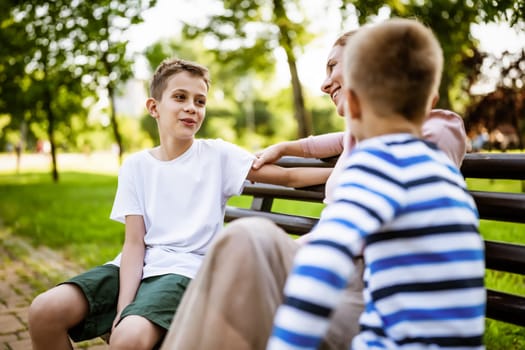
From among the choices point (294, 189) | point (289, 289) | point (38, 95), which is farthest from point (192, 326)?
point (38, 95)

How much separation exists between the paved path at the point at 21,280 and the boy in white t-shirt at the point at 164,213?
132 cm

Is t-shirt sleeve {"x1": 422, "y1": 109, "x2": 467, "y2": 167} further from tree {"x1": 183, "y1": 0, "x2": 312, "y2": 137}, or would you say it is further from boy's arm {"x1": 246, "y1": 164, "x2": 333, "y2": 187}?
tree {"x1": 183, "y1": 0, "x2": 312, "y2": 137}

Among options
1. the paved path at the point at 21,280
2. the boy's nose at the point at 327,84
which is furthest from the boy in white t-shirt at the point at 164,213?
the paved path at the point at 21,280

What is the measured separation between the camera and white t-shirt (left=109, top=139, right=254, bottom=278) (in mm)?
2465

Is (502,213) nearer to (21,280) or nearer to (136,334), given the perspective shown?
(136,334)

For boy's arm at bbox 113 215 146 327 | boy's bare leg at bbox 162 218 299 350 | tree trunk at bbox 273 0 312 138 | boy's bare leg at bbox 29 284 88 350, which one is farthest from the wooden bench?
tree trunk at bbox 273 0 312 138

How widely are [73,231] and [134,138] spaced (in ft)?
155

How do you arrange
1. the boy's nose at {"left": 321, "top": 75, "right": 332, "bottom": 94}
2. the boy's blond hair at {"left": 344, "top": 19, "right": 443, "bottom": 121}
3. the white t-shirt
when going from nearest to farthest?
the boy's blond hair at {"left": 344, "top": 19, "right": 443, "bottom": 121} → the boy's nose at {"left": 321, "top": 75, "right": 332, "bottom": 94} → the white t-shirt

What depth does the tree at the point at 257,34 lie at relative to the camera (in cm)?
1324

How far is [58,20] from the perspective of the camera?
22.5 feet

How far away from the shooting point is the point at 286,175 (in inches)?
105

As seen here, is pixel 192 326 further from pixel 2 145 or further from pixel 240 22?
pixel 2 145

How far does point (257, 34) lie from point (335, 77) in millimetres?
12321

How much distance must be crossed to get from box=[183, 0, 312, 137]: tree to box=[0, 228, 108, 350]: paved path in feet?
25.7
